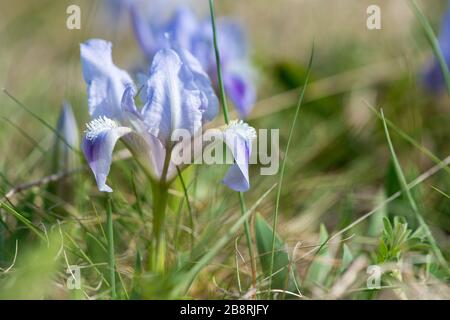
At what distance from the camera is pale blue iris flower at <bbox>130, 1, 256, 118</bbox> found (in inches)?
70.5

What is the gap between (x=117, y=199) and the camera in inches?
59.0

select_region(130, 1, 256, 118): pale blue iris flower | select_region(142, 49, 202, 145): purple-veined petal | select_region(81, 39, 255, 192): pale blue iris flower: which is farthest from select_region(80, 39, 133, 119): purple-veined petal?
select_region(130, 1, 256, 118): pale blue iris flower

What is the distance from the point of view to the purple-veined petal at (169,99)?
3.90ft

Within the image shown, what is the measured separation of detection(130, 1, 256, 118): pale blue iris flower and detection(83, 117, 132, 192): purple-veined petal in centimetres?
51

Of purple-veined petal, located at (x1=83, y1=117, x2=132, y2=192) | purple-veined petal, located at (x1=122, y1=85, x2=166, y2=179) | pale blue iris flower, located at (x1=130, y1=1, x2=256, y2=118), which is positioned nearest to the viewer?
purple-veined petal, located at (x1=83, y1=117, x2=132, y2=192)

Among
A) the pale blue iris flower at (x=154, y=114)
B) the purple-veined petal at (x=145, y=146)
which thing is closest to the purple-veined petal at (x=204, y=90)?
the pale blue iris flower at (x=154, y=114)

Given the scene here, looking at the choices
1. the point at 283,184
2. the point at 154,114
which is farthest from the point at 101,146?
the point at 283,184

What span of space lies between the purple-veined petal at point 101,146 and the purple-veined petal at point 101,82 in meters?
0.10

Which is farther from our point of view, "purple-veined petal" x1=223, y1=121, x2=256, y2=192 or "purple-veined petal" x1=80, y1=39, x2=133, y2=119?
"purple-veined petal" x1=80, y1=39, x2=133, y2=119

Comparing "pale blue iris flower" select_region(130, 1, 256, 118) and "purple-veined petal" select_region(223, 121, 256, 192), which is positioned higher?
"pale blue iris flower" select_region(130, 1, 256, 118)

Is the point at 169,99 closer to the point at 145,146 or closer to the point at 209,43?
the point at 145,146

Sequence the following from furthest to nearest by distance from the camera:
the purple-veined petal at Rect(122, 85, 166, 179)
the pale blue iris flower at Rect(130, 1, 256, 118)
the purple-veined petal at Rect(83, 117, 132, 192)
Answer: the pale blue iris flower at Rect(130, 1, 256, 118), the purple-veined petal at Rect(122, 85, 166, 179), the purple-veined petal at Rect(83, 117, 132, 192)

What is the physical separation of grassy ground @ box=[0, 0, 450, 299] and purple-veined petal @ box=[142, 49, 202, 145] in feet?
0.51

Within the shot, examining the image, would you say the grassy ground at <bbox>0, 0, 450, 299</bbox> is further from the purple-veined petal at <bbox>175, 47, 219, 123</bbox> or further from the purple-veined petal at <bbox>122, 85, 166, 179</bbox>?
the purple-veined petal at <bbox>175, 47, 219, 123</bbox>
